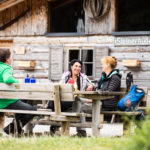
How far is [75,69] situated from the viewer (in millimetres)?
7918

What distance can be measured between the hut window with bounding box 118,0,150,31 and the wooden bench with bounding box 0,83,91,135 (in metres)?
11.7

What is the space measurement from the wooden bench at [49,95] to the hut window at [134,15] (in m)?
11.7

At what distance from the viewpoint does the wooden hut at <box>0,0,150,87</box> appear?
462 inches

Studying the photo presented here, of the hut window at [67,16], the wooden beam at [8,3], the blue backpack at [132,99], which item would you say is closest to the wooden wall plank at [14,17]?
the wooden beam at [8,3]

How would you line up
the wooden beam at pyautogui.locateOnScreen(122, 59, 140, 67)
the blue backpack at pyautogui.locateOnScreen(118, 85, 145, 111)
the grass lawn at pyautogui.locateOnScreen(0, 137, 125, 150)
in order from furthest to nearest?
the wooden beam at pyautogui.locateOnScreen(122, 59, 140, 67), the blue backpack at pyautogui.locateOnScreen(118, 85, 145, 111), the grass lawn at pyautogui.locateOnScreen(0, 137, 125, 150)

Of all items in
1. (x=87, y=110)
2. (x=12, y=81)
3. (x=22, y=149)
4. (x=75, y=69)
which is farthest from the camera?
(x=75, y=69)

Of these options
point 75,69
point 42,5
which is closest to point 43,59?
point 42,5

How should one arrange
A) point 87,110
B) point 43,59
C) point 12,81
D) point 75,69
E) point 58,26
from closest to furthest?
point 12,81, point 87,110, point 75,69, point 43,59, point 58,26

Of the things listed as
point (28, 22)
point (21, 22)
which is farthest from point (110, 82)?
point (21, 22)

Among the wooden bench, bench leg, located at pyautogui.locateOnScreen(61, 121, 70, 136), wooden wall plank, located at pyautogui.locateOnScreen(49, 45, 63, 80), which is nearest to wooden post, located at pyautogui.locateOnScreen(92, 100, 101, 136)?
the wooden bench

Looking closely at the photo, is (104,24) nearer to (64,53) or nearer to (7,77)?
(64,53)

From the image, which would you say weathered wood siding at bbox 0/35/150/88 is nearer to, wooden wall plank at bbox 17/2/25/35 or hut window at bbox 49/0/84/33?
wooden wall plank at bbox 17/2/25/35

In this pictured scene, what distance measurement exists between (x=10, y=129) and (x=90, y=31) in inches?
230

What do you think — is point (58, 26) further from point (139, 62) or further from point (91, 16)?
point (139, 62)
